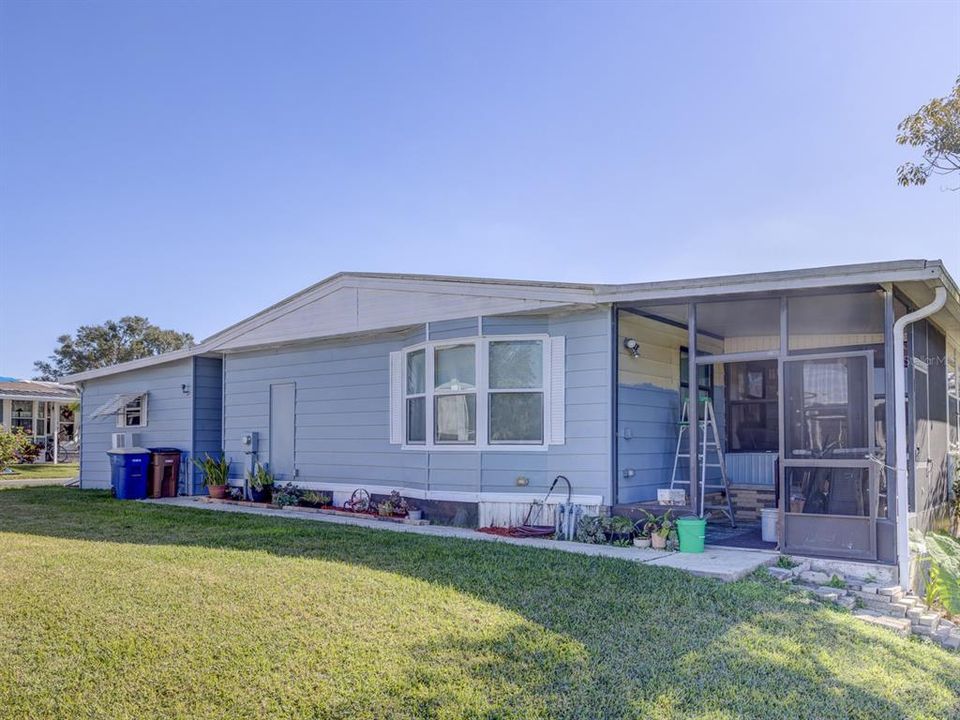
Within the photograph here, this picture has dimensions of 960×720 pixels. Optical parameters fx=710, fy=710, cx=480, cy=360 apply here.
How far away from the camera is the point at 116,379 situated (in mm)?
15133

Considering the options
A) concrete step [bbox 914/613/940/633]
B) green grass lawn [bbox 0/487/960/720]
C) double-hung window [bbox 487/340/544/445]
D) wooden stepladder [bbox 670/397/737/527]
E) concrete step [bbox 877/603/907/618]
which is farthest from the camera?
wooden stepladder [bbox 670/397/737/527]

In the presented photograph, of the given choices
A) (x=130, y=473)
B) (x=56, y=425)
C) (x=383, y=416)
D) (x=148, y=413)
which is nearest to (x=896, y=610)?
(x=383, y=416)

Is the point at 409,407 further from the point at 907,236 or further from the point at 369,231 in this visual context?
the point at 907,236

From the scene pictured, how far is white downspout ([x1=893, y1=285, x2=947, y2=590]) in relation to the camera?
19.6 feet

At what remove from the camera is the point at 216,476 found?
12016 mm

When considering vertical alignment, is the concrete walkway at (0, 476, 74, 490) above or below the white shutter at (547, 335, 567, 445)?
below

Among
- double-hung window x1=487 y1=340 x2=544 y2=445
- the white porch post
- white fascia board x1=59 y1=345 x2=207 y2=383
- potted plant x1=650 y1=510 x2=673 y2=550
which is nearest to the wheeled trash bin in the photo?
white fascia board x1=59 y1=345 x2=207 y2=383

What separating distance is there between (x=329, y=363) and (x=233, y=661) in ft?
24.2

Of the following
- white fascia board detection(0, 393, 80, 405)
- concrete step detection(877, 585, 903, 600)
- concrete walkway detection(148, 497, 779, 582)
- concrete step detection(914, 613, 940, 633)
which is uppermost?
white fascia board detection(0, 393, 80, 405)

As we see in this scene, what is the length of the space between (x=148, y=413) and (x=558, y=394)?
961 cm

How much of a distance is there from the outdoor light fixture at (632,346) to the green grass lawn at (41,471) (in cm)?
1712

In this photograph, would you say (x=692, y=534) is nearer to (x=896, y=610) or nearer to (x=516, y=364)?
(x=896, y=610)

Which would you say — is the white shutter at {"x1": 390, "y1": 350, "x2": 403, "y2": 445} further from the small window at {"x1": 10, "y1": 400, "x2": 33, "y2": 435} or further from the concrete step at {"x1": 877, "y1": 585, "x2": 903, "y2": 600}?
the small window at {"x1": 10, "y1": 400, "x2": 33, "y2": 435}

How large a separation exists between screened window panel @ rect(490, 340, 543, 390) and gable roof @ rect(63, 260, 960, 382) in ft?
1.44
